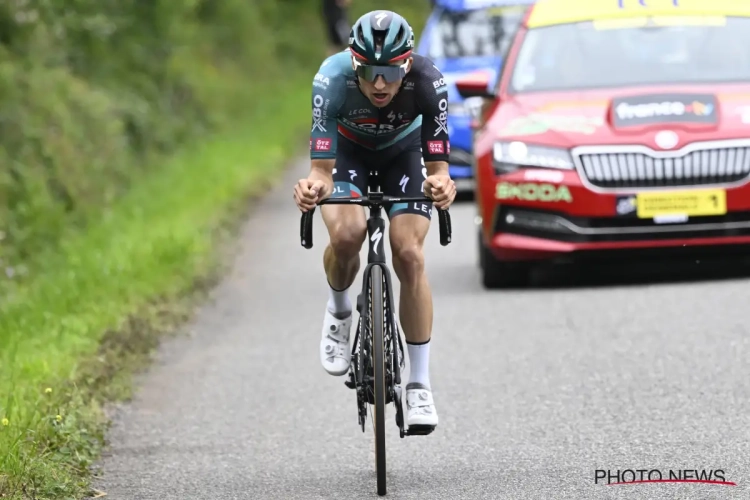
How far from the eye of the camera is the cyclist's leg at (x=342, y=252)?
7070 mm

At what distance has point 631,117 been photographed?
11.1 meters

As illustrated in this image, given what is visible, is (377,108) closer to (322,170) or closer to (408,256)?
(322,170)

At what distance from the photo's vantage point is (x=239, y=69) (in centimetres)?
2942

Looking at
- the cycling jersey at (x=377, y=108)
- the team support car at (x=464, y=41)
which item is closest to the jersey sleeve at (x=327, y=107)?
the cycling jersey at (x=377, y=108)

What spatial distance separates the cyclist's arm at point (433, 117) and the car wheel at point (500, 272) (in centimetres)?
456

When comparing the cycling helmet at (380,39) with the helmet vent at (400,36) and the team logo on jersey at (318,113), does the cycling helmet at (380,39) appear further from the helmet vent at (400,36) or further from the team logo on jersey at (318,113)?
the team logo on jersey at (318,113)

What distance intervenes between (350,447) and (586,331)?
2.71m

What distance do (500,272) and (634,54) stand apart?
5.90ft

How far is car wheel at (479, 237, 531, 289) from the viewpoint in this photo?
11.5 metres

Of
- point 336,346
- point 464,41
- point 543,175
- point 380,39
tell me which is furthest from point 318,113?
point 464,41

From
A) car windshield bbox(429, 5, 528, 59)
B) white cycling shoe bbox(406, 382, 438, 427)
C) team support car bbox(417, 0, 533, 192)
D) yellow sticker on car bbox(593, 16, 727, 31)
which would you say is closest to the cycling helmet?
white cycling shoe bbox(406, 382, 438, 427)

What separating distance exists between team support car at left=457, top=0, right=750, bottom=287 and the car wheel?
12mm

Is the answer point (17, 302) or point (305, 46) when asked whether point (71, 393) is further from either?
point (305, 46)

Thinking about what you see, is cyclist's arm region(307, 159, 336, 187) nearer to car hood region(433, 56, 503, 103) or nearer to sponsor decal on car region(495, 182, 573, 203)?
sponsor decal on car region(495, 182, 573, 203)
